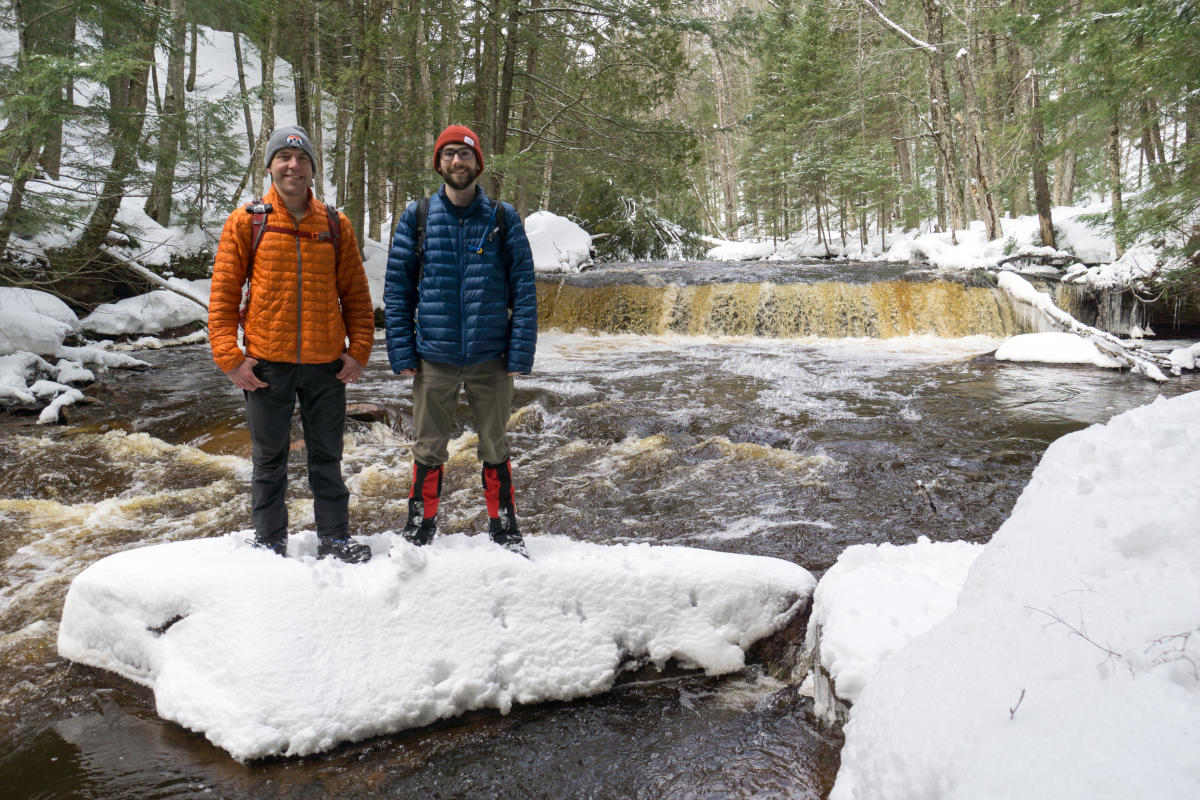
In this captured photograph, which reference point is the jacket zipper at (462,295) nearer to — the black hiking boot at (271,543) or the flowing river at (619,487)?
the black hiking boot at (271,543)

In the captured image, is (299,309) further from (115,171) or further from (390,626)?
(115,171)

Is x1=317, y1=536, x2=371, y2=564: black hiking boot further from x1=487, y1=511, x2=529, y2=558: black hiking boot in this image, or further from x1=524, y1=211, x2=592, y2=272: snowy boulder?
x1=524, y1=211, x2=592, y2=272: snowy boulder

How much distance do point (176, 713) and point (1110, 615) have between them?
112 inches

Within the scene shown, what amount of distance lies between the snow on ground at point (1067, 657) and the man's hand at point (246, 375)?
2.56m

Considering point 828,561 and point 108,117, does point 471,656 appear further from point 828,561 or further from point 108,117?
point 108,117

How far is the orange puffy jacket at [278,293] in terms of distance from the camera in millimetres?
2811

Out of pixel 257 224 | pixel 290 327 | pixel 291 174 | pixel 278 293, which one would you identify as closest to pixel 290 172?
pixel 291 174

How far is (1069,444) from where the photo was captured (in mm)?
2160

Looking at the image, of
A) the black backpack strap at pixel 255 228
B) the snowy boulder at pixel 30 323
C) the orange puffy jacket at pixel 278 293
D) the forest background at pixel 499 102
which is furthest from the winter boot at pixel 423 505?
the snowy boulder at pixel 30 323

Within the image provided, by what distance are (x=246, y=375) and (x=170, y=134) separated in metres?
9.82

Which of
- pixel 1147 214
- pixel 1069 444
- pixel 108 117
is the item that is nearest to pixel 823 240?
pixel 1147 214

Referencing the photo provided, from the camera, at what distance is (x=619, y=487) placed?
5484 mm

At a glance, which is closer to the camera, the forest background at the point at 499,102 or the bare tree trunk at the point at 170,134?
the forest background at the point at 499,102

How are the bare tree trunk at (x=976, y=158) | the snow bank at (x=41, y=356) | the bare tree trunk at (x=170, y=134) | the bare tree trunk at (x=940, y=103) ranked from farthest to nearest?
the bare tree trunk at (x=940, y=103) → the bare tree trunk at (x=976, y=158) → the bare tree trunk at (x=170, y=134) → the snow bank at (x=41, y=356)
